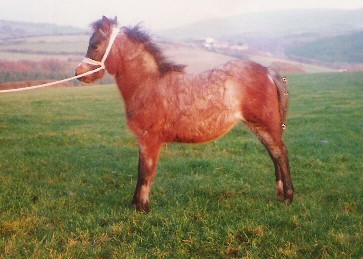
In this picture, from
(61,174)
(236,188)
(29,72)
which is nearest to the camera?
(236,188)

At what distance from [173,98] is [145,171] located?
1254 millimetres

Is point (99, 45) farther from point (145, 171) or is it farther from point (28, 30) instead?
point (28, 30)

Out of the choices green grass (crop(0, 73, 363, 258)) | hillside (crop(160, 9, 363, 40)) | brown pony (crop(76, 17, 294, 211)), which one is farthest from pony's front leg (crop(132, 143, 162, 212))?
hillside (crop(160, 9, 363, 40))

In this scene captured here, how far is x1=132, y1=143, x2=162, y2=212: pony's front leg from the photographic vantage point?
21.4 feet

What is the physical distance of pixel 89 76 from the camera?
6.75 m

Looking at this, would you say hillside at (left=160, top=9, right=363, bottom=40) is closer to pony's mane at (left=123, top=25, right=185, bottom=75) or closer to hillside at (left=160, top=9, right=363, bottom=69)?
hillside at (left=160, top=9, right=363, bottom=69)

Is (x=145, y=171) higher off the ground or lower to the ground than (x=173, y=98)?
lower

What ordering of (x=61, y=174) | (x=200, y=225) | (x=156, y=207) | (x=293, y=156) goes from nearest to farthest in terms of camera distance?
(x=200, y=225), (x=156, y=207), (x=61, y=174), (x=293, y=156)

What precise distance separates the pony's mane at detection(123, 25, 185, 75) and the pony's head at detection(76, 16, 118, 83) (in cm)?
30

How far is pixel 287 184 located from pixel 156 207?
2250 mm

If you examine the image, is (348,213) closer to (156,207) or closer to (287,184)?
(287,184)

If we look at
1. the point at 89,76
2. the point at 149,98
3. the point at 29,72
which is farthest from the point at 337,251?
the point at 29,72

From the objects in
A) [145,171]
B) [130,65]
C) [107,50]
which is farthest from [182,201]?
[107,50]

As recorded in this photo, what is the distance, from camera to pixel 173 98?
656 cm
